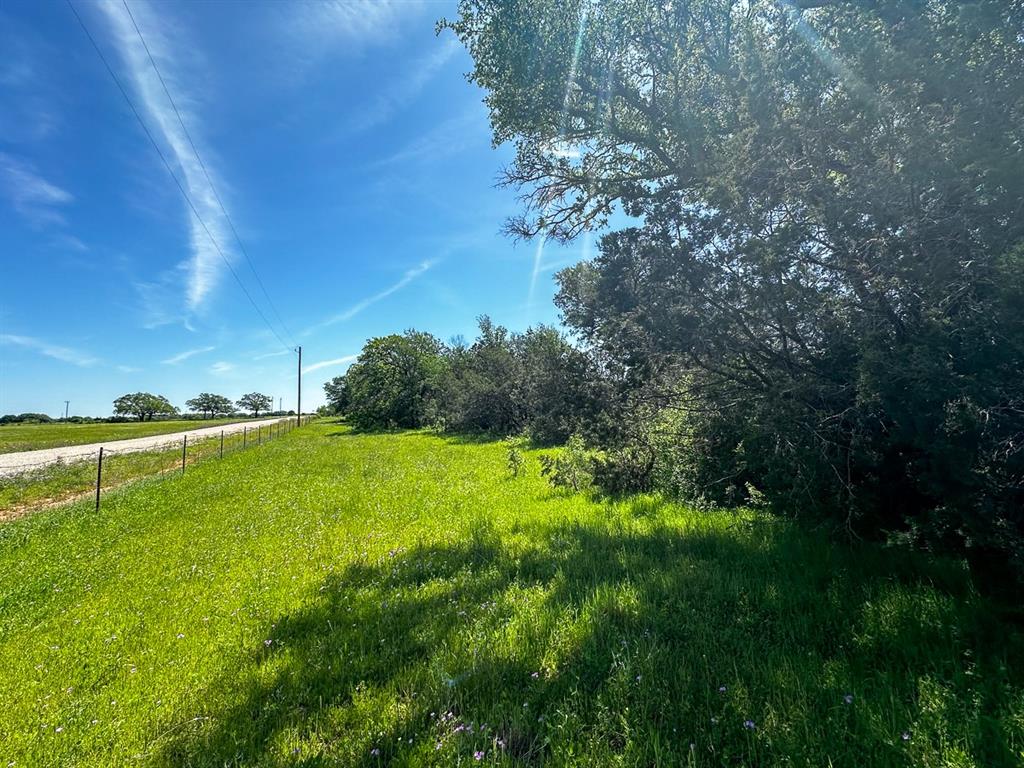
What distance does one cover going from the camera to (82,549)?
22.1 feet

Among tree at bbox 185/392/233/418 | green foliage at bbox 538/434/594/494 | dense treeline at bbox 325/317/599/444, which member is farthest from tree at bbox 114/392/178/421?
green foliage at bbox 538/434/594/494

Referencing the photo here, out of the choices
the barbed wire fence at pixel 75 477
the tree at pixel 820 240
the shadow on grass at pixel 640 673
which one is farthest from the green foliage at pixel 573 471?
the barbed wire fence at pixel 75 477

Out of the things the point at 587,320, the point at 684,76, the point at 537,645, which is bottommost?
the point at 537,645

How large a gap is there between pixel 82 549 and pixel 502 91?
33.7 feet

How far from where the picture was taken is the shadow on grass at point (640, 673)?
2.27 m

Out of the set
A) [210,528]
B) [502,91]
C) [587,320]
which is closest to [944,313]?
[587,320]

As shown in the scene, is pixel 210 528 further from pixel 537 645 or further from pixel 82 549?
pixel 537 645

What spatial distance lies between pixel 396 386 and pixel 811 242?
41307 millimetres

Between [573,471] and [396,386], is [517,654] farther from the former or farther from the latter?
[396,386]

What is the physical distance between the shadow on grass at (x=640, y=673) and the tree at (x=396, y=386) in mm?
37774

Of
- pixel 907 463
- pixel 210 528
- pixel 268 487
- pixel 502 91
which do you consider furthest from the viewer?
pixel 268 487

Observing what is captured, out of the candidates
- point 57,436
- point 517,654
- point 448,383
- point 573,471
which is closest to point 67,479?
point 573,471

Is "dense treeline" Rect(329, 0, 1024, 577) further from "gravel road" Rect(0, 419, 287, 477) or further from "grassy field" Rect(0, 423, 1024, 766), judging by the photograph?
"gravel road" Rect(0, 419, 287, 477)

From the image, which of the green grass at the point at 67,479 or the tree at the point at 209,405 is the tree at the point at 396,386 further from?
the tree at the point at 209,405
